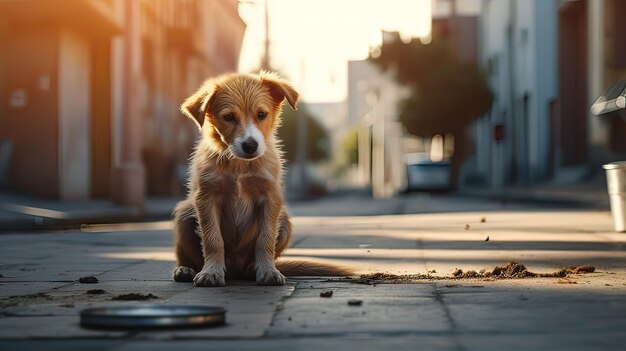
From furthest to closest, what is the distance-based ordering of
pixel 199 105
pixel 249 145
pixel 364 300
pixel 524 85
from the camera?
1. pixel 524 85
2. pixel 199 105
3. pixel 249 145
4. pixel 364 300

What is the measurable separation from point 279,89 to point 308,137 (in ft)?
254

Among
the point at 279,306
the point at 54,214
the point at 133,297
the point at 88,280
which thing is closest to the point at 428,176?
the point at 54,214

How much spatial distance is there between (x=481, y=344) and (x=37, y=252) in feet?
20.3

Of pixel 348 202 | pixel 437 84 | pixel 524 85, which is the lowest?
pixel 348 202

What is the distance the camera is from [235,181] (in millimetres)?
5652

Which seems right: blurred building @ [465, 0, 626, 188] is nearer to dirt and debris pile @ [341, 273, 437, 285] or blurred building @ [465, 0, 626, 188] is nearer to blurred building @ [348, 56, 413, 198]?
blurred building @ [348, 56, 413, 198]

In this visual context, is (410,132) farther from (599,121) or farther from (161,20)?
(599,121)

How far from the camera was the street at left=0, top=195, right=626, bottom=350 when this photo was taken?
11.6 feet

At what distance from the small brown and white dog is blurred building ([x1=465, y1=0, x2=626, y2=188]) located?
783 inches

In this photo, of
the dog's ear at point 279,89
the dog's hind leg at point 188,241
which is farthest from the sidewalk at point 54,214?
the dog's ear at point 279,89

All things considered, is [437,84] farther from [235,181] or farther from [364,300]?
[364,300]

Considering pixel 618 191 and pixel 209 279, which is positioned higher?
pixel 618 191

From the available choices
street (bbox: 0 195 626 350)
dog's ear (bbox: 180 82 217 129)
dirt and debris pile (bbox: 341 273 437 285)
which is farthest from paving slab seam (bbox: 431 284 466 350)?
dog's ear (bbox: 180 82 217 129)

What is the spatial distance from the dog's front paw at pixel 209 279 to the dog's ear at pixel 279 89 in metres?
1.10
